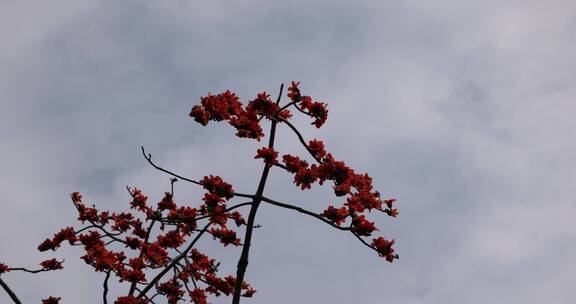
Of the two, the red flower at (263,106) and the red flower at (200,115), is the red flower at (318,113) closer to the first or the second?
the red flower at (263,106)

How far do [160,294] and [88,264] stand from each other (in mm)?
1322

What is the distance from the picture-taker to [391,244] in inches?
286

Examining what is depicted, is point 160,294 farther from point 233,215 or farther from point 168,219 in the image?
point 168,219

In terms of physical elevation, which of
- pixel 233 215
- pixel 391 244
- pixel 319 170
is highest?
pixel 233 215

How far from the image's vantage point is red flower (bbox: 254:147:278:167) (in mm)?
7016

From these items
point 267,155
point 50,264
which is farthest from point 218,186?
point 50,264

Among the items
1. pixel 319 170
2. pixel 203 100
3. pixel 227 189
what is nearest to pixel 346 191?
pixel 319 170

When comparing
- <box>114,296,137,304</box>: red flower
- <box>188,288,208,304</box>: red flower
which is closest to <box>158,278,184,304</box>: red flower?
<box>188,288,208,304</box>: red flower

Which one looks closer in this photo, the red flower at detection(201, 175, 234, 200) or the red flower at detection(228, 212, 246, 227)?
the red flower at detection(201, 175, 234, 200)

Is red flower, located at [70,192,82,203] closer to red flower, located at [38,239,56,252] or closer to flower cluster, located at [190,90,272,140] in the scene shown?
red flower, located at [38,239,56,252]

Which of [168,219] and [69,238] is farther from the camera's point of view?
[69,238]

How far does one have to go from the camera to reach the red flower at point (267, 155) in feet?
23.0

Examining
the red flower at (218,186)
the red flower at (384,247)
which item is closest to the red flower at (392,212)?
the red flower at (384,247)

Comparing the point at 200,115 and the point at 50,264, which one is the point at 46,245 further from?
the point at 200,115
